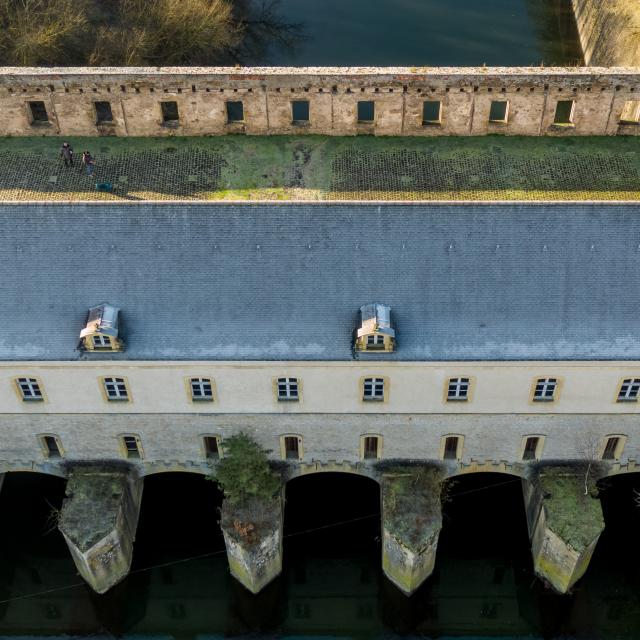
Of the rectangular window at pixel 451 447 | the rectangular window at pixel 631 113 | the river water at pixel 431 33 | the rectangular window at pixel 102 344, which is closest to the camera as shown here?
the rectangular window at pixel 102 344

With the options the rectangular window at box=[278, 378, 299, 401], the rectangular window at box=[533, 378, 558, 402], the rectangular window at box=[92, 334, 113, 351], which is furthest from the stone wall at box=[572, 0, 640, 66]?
the rectangular window at box=[92, 334, 113, 351]

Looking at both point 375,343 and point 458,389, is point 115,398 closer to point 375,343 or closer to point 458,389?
point 375,343

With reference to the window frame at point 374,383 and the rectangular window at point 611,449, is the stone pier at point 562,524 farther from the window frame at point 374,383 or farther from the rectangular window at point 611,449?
the window frame at point 374,383

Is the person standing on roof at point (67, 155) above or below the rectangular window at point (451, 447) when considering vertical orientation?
above

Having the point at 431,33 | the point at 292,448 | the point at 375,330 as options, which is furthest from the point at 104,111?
the point at 375,330

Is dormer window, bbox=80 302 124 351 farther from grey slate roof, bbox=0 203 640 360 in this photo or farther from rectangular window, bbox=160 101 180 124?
rectangular window, bbox=160 101 180 124

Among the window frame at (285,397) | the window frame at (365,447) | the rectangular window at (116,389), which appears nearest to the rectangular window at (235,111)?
the rectangular window at (116,389)

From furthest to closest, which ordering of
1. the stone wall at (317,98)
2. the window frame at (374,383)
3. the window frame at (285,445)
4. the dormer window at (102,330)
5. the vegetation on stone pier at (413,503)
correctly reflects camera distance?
the stone wall at (317,98)
the window frame at (285,445)
the vegetation on stone pier at (413,503)
the window frame at (374,383)
the dormer window at (102,330)
